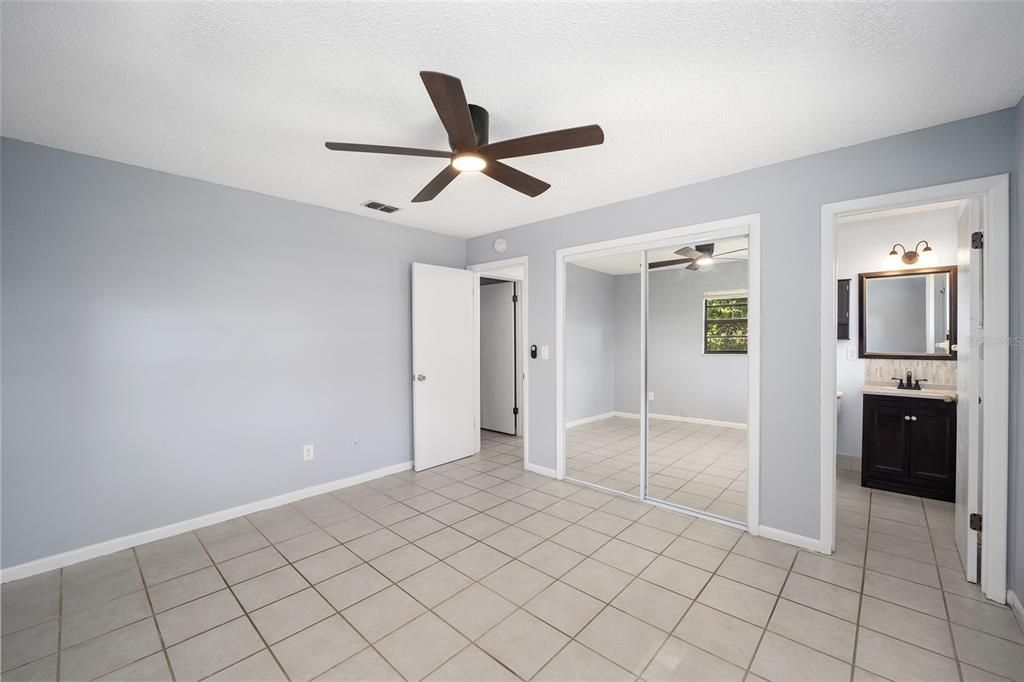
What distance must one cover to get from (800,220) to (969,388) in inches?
51.2

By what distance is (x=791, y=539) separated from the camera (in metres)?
2.71

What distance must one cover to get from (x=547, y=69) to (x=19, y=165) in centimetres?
309

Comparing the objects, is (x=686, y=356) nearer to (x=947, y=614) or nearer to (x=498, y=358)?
(x=947, y=614)

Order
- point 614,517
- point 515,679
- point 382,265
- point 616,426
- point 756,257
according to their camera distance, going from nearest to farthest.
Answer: point 515,679
point 756,257
point 614,517
point 382,265
point 616,426

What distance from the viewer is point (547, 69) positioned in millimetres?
1808

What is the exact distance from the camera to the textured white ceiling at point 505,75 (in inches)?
59.8

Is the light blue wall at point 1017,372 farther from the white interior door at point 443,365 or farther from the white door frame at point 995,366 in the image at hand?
the white interior door at point 443,365

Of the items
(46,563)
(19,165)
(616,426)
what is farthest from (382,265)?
(616,426)

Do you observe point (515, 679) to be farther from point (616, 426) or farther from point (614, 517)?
point (616, 426)

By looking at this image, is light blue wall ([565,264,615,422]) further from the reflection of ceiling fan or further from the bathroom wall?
the bathroom wall

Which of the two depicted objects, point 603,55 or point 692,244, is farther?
point 692,244

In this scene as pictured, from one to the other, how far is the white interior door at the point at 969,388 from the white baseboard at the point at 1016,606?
0.61ft

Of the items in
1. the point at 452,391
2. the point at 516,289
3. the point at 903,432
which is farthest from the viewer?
the point at 516,289

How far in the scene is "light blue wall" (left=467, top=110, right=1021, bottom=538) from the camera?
2.22m
